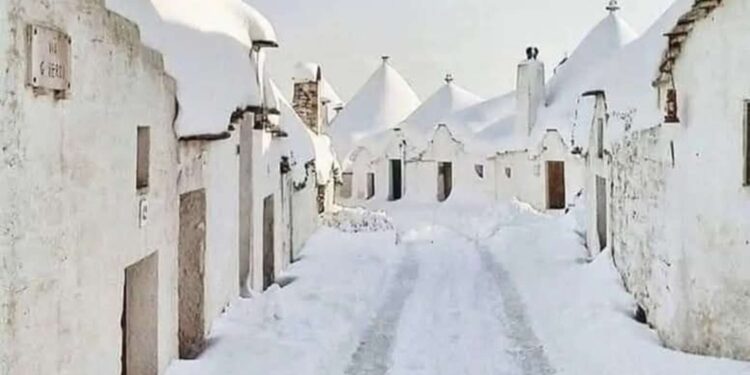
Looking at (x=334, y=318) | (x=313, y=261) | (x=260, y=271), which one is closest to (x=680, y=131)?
(x=334, y=318)

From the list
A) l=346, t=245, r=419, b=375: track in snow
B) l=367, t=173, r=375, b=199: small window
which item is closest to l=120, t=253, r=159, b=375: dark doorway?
l=346, t=245, r=419, b=375: track in snow

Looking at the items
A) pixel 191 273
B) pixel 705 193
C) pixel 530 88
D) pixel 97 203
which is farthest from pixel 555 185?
pixel 97 203

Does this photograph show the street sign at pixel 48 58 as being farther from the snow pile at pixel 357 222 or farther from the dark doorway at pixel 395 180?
the dark doorway at pixel 395 180

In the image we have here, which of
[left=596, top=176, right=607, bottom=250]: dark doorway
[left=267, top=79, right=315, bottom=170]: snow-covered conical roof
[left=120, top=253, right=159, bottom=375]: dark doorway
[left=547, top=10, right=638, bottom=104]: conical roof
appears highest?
[left=547, top=10, right=638, bottom=104]: conical roof

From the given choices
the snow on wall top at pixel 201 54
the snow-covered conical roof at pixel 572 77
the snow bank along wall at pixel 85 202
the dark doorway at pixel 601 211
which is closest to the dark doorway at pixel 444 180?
the snow-covered conical roof at pixel 572 77

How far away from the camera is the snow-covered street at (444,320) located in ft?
30.9

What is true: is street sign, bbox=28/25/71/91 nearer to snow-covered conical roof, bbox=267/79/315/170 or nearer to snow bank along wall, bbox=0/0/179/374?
snow bank along wall, bbox=0/0/179/374

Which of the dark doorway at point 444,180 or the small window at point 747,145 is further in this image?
the dark doorway at point 444,180

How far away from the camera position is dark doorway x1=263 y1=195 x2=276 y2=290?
15.0m

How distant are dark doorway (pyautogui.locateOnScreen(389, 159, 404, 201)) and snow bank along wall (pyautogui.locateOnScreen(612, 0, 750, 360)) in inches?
1018

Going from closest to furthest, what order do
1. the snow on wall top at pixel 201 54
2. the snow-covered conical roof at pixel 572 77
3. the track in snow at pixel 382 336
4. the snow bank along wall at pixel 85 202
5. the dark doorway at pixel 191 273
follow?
the snow bank along wall at pixel 85 202
the snow on wall top at pixel 201 54
the track in snow at pixel 382 336
the dark doorway at pixel 191 273
the snow-covered conical roof at pixel 572 77

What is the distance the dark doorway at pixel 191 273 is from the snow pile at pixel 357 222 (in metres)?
13.0

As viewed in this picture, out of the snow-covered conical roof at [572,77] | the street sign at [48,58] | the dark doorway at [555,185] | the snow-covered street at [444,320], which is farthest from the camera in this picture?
the dark doorway at [555,185]

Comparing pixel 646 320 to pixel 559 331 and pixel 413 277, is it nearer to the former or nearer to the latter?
pixel 559 331
